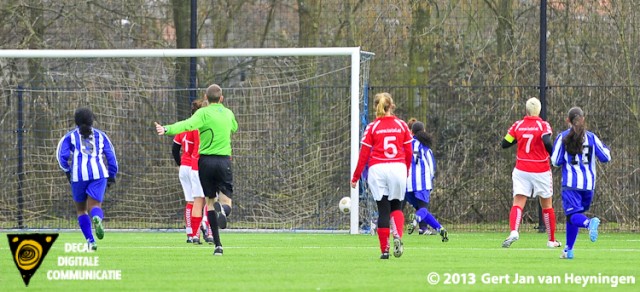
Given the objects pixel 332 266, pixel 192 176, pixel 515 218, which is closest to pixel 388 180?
pixel 332 266

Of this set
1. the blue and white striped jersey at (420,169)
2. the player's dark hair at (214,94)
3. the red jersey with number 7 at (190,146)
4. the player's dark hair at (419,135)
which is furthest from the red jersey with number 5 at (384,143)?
the player's dark hair at (419,135)

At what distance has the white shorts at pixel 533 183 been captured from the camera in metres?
15.6

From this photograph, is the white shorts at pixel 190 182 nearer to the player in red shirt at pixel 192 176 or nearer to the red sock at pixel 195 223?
the player in red shirt at pixel 192 176

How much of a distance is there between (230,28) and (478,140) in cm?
490

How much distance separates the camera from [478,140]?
20.9 m

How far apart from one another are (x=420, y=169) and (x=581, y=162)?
4.92 meters

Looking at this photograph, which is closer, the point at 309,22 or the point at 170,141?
the point at 170,141

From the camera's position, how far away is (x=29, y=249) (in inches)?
396

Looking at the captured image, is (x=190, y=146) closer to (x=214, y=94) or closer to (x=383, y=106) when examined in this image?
(x=214, y=94)

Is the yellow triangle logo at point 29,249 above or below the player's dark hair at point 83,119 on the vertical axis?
below

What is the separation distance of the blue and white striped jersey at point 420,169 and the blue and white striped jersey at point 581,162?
176 inches

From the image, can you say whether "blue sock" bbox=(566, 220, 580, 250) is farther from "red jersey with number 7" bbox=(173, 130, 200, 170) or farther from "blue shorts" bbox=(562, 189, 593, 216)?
"red jersey with number 7" bbox=(173, 130, 200, 170)

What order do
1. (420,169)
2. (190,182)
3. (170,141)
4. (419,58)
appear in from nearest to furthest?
(190,182), (420,169), (170,141), (419,58)

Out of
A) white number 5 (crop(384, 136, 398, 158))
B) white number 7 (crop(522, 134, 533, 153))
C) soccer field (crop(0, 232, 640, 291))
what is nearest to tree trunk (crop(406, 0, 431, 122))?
soccer field (crop(0, 232, 640, 291))
